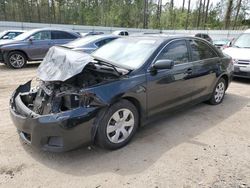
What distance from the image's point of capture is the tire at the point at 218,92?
215 inches

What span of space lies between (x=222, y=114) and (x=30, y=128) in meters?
3.72

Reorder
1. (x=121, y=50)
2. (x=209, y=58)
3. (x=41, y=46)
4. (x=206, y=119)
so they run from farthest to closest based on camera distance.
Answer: (x=41, y=46)
(x=209, y=58)
(x=206, y=119)
(x=121, y=50)

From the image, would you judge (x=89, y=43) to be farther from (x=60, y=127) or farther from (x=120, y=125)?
(x=60, y=127)

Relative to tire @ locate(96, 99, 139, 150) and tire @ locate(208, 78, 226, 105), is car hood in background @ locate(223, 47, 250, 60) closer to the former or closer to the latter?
tire @ locate(208, 78, 226, 105)

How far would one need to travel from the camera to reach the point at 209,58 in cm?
514

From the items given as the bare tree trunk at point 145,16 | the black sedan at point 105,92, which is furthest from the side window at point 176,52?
the bare tree trunk at point 145,16

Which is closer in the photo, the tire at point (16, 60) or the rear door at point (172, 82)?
the rear door at point (172, 82)

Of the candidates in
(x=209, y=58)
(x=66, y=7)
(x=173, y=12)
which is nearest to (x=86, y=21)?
(x=66, y=7)

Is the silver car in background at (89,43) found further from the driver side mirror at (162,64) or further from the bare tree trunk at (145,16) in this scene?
the bare tree trunk at (145,16)

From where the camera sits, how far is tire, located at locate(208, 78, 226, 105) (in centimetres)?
546

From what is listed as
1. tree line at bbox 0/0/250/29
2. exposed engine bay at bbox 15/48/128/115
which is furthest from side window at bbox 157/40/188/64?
tree line at bbox 0/0/250/29

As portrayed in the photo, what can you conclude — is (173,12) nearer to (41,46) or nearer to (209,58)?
(41,46)

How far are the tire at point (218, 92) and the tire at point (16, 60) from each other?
24.9ft

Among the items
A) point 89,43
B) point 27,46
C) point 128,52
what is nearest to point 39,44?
point 27,46
